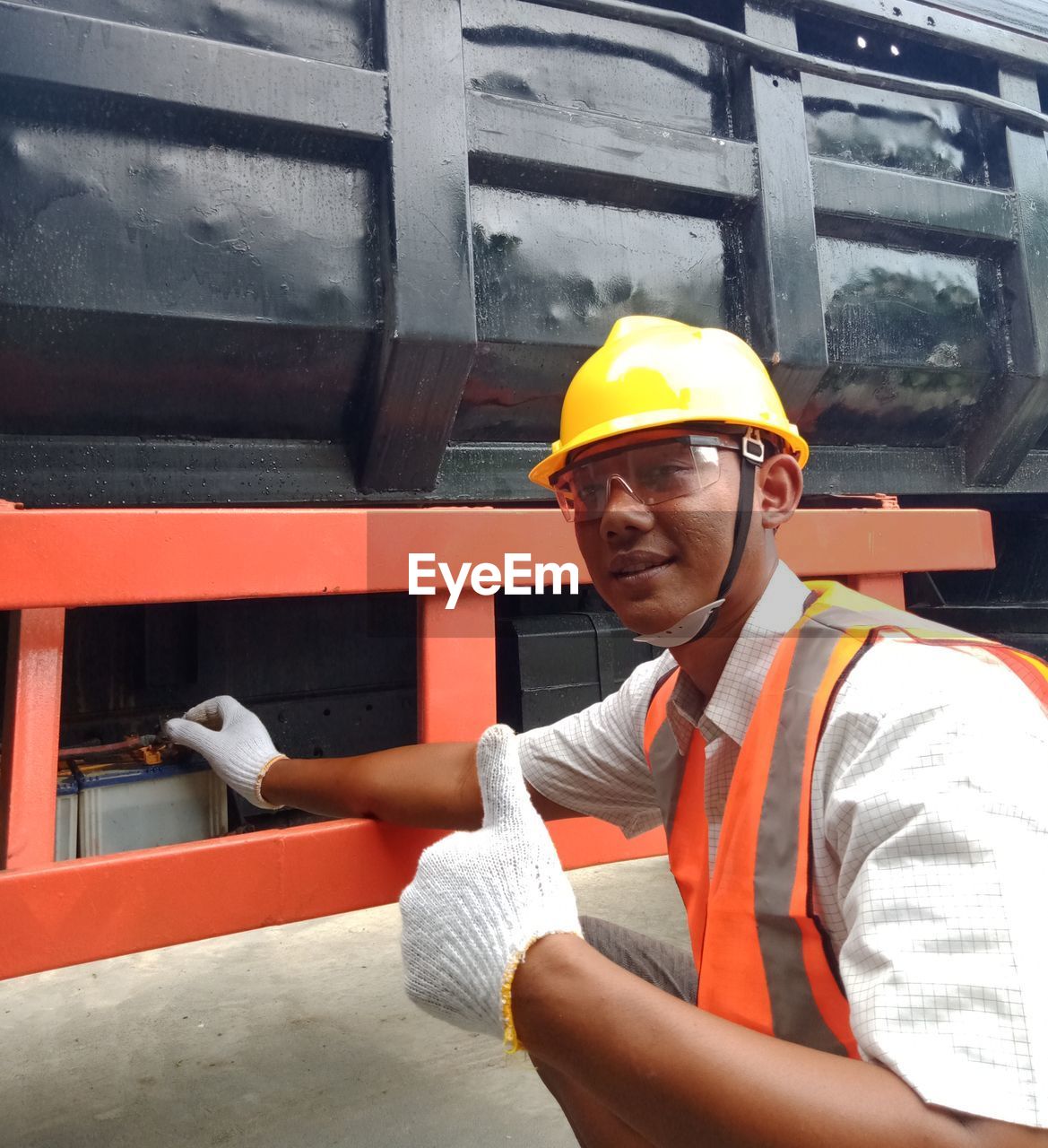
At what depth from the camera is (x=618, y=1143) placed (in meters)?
1.03

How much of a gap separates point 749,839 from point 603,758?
0.54 m

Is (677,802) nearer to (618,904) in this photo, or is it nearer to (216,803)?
(216,803)

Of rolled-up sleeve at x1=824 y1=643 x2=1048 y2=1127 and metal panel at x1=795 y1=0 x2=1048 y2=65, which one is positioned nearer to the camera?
rolled-up sleeve at x1=824 y1=643 x2=1048 y2=1127

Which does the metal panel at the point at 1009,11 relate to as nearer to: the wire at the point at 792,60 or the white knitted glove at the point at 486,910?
the wire at the point at 792,60

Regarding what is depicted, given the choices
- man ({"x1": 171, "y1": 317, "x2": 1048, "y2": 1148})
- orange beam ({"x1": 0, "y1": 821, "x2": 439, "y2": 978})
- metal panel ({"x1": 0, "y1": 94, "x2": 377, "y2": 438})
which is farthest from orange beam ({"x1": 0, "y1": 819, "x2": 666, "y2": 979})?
metal panel ({"x1": 0, "y1": 94, "x2": 377, "y2": 438})

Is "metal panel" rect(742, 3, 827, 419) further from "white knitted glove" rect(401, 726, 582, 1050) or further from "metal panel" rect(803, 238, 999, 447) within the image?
"white knitted glove" rect(401, 726, 582, 1050)

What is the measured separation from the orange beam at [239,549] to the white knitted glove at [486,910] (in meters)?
0.54

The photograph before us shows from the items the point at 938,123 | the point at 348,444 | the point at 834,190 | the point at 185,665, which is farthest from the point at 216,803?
the point at 938,123

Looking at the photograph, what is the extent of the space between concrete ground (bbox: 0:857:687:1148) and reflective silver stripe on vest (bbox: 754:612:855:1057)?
0.89 meters

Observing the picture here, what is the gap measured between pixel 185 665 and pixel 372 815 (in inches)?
25.0

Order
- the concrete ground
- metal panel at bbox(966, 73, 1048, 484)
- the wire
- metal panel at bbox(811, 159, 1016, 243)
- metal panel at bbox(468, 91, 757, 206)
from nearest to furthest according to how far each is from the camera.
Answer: the concrete ground → metal panel at bbox(468, 91, 757, 206) → the wire → metal panel at bbox(811, 159, 1016, 243) → metal panel at bbox(966, 73, 1048, 484)

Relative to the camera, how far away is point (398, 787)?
148 centimetres

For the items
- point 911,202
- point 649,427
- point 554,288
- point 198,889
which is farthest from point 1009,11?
point 198,889

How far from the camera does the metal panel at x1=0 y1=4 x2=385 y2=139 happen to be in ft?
4.47
